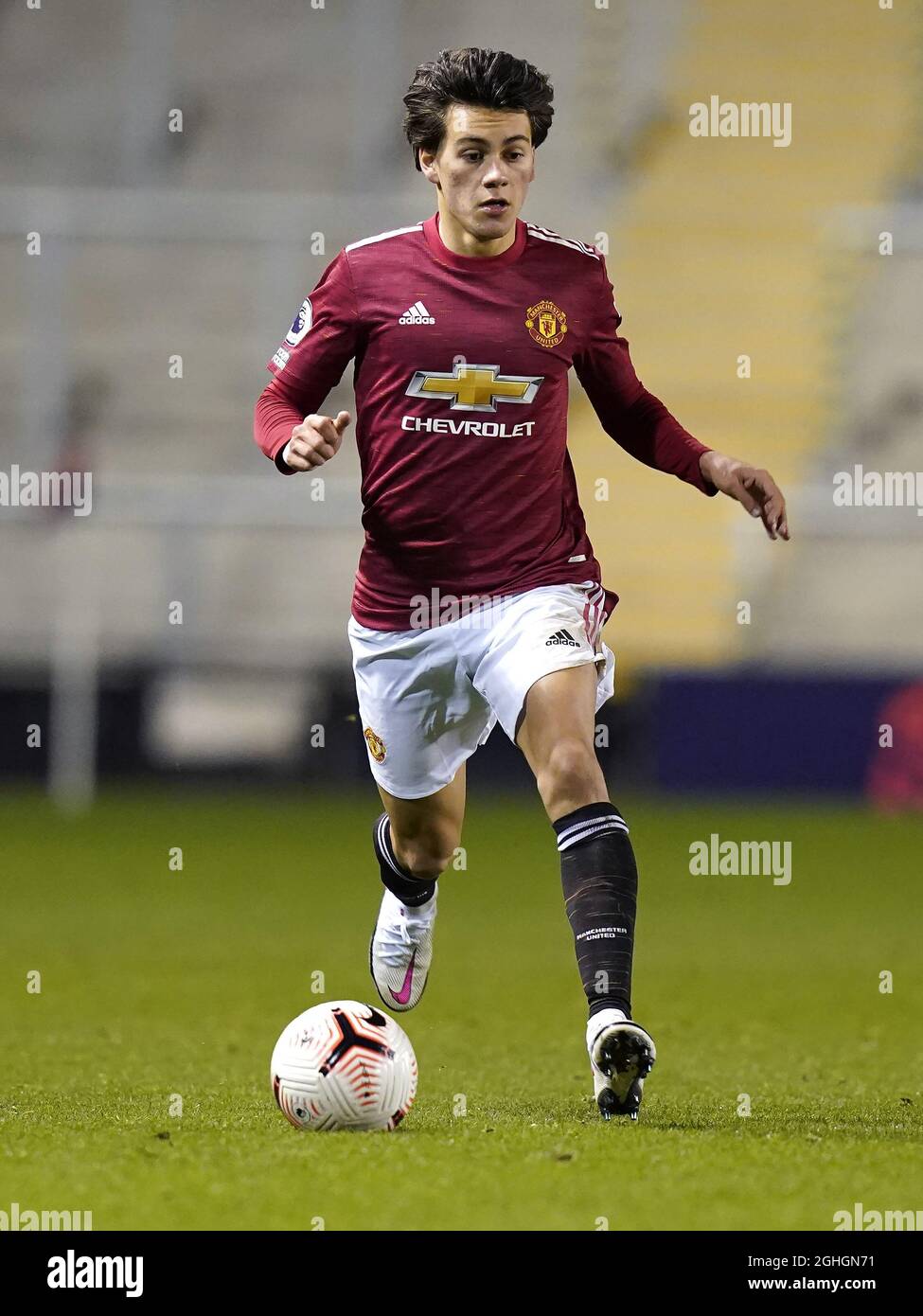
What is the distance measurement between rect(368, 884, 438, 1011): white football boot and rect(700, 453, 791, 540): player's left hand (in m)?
1.73

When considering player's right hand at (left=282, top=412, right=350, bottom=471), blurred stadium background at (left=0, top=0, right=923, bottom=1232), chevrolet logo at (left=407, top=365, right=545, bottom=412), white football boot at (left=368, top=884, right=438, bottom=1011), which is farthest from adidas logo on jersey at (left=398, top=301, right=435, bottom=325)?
blurred stadium background at (left=0, top=0, right=923, bottom=1232)

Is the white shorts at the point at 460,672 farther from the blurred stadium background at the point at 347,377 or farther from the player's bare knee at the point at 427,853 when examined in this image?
the blurred stadium background at the point at 347,377

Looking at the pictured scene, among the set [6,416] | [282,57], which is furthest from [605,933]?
[282,57]

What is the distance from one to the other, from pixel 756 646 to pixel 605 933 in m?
13.0

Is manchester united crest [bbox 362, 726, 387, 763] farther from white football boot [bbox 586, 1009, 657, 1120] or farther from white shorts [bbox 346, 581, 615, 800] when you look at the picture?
white football boot [bbox 586, 1009, 657, 1120]

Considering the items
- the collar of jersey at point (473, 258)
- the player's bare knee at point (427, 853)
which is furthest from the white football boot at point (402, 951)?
the collar of jersey at point (473, 258)

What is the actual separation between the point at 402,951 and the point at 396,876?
0.86 feet

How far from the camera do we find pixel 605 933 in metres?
4.58

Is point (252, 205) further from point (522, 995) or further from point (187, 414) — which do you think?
point (522, 995)

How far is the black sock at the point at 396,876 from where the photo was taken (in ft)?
20.0

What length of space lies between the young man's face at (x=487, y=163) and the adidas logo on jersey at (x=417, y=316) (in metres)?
0.23

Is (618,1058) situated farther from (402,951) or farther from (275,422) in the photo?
(402,951)

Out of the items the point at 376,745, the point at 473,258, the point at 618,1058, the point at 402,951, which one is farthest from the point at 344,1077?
the point at 473,258

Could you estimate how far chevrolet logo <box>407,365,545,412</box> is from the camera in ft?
16.8
